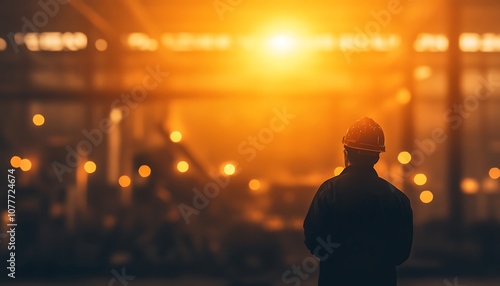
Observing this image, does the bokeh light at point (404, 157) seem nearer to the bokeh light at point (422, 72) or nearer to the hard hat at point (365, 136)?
the bokeh light at point (422, 72)

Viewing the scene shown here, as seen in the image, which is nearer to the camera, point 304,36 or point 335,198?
point 335,198

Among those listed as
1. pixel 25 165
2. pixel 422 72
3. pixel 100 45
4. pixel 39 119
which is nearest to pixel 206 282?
pixel 25 165

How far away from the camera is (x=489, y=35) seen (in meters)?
10.6

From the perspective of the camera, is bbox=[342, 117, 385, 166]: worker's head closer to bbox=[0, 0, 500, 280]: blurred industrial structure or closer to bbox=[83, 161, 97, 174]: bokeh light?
bbox=[0, 0, 500, 280]: blurred industrial structure

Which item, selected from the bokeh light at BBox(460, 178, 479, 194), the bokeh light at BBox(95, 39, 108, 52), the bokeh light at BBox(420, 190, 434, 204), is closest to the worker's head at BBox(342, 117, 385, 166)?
the bokeh light at BBox(420, 190, 434, 204)

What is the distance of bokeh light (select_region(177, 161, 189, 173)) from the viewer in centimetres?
1025

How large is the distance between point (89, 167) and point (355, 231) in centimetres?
716

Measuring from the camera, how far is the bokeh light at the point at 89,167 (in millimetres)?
10352

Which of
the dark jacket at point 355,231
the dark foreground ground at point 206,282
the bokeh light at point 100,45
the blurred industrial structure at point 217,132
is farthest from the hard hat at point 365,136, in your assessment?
the bokeh light at point 100,45

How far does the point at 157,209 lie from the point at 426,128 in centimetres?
385

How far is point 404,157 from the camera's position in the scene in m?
10.5

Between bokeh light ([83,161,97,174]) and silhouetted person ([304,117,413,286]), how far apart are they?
22.9 ft

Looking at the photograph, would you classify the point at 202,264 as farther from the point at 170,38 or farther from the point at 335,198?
the point at 335,198

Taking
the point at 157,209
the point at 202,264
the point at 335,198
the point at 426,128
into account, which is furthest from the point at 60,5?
the point at 335,198
